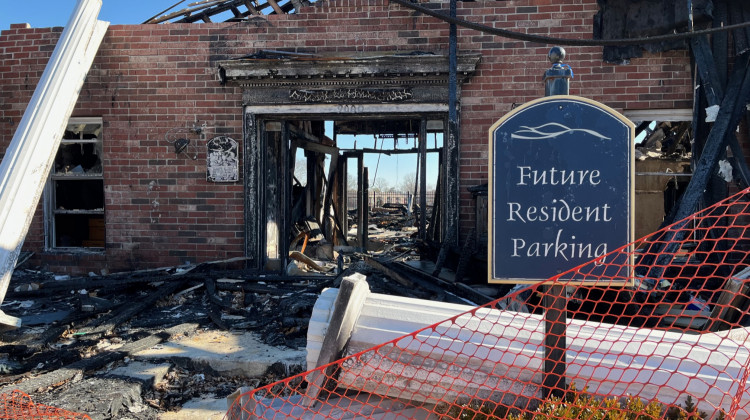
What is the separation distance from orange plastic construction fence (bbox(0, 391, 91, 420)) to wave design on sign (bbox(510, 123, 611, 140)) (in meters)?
2.82

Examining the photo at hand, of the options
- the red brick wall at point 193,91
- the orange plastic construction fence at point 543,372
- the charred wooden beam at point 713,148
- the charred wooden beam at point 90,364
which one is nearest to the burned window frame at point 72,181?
the red brick wall at point 193,91

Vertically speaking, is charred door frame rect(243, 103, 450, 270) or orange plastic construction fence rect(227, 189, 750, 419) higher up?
charred door frame rect(243, 103, 450, 270)

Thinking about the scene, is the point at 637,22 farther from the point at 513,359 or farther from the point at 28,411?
the point at 28,411

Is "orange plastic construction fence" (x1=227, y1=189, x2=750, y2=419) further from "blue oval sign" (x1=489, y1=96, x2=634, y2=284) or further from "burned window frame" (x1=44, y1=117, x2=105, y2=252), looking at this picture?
"burned window frame" (x1=44, y1=117, x2=105, y2=252)

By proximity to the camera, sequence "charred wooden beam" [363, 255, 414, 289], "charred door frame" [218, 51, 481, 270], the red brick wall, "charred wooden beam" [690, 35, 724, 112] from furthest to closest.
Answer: the red brick wall → "charred door frame" [218, 51, 481, 270] → "charred wooden beam" [363, 255, 414, 289] → "charred wooden beam" [690, 35, 724, 112]

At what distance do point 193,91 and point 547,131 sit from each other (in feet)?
20.7

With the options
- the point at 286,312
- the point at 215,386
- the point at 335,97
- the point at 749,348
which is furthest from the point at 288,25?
the point at 749,348

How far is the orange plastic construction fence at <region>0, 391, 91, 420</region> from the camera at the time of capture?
308cm

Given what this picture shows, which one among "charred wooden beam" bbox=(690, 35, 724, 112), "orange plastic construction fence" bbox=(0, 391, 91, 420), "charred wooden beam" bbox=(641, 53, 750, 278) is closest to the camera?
"orange plastic construction fence" bbox=(0, 391, 91, 420)

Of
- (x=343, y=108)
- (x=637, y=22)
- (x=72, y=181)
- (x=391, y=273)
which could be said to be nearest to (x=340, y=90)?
(x=343, y=108)

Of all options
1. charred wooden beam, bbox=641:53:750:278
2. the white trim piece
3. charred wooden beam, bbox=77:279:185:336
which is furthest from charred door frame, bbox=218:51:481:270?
charred wooden beam, bbox=641:53:750:278

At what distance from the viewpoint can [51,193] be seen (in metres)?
8.18

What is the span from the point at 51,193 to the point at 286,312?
16.1 ft

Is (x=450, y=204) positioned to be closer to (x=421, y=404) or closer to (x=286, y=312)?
(x=286, y=312)
